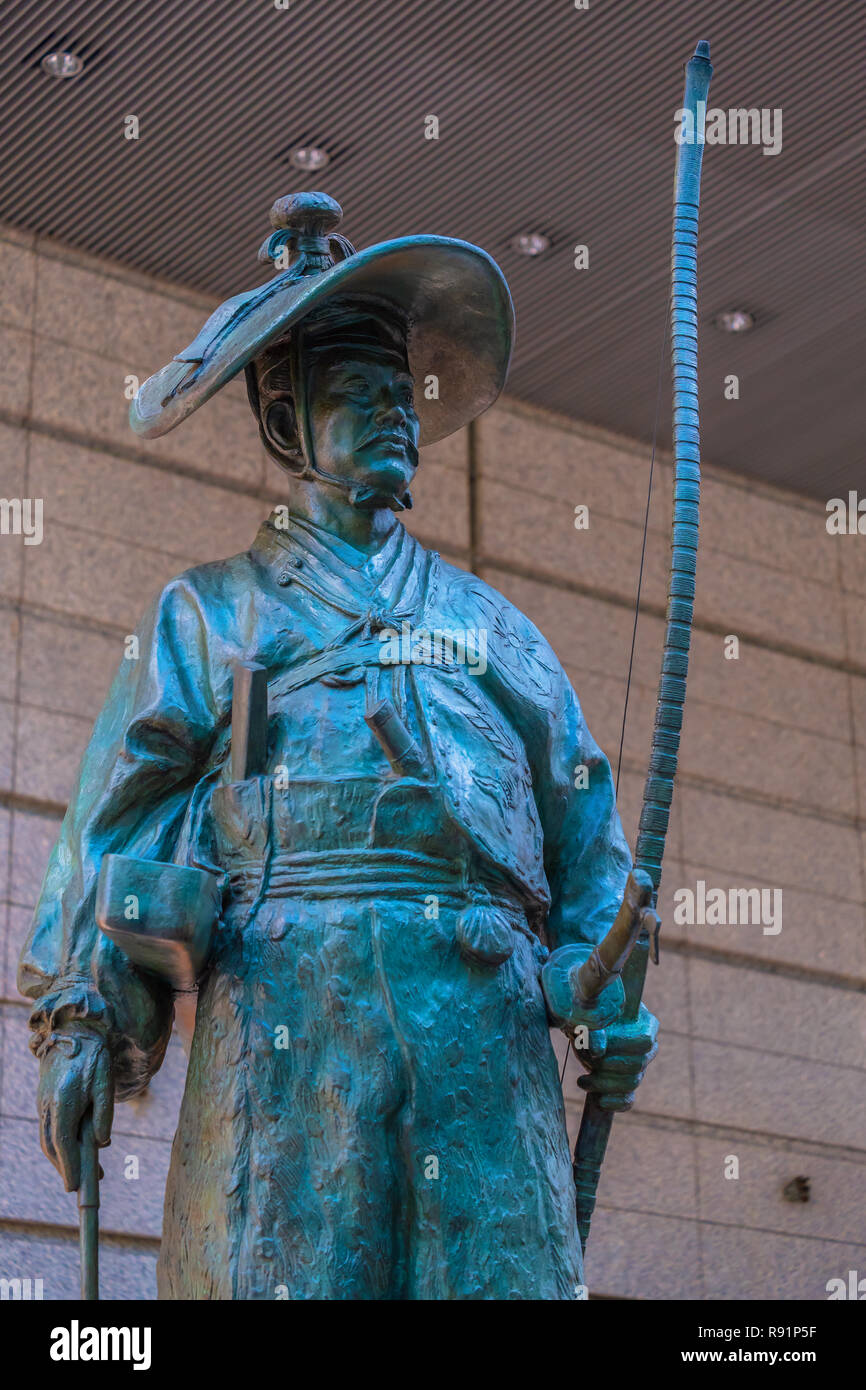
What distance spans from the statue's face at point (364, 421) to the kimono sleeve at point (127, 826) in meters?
0.33

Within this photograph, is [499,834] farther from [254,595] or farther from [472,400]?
[472,400]

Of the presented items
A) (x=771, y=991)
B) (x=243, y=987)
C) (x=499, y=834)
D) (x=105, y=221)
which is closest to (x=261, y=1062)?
(x=243, y=987)

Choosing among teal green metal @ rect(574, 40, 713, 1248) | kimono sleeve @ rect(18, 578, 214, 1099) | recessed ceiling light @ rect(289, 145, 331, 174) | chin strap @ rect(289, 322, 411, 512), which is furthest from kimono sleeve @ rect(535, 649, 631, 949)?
recessed ceiling light @ rect(289, 145, 331, 174)

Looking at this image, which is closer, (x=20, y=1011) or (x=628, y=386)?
(x=20, y=1011)

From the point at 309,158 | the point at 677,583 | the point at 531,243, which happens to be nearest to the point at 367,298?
the point at 677,583

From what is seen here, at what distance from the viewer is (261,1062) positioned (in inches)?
149

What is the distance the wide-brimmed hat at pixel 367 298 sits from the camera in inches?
162

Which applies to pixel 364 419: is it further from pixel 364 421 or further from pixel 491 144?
pixel 491 144

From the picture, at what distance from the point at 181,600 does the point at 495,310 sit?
752 millimetres

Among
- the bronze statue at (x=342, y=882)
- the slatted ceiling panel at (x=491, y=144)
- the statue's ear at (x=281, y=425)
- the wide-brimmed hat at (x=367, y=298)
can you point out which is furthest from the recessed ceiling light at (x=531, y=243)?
the statue's ear at (x=281, y=425)

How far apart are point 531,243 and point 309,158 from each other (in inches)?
33.6

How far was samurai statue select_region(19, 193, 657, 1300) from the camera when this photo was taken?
12.2 feet

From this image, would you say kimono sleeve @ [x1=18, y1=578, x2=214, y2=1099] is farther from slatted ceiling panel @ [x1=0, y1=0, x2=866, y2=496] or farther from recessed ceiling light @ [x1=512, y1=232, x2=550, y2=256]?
recessed ceiling light @ [x1=512, y1=232, x2=550, y2=256]

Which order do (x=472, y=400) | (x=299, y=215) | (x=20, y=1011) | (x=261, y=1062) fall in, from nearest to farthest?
1. (x=261, y=1062)
2. (x=299, y=215)
3. (x=472, y=400)
4. (x=20, y=1011)
